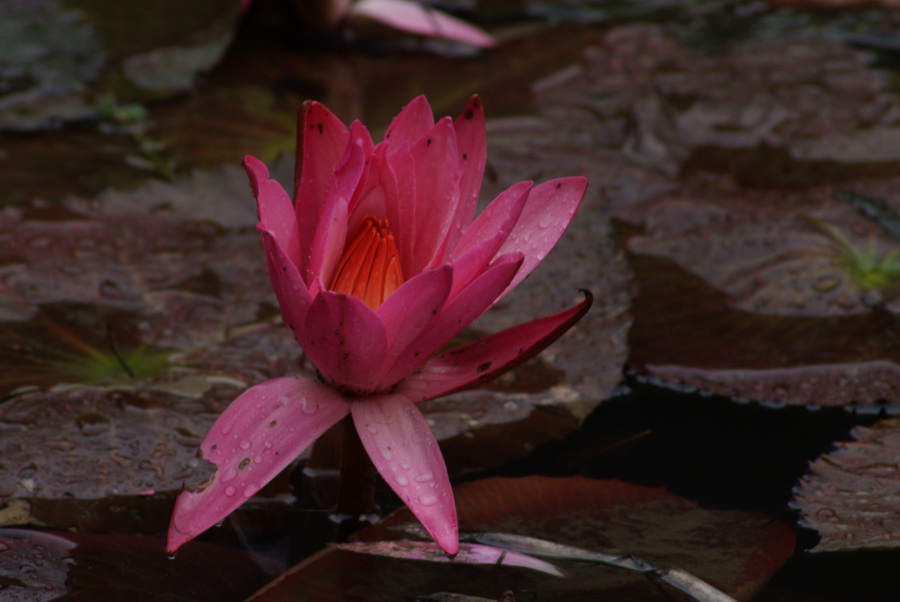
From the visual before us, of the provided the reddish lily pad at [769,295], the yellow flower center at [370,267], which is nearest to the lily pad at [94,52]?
the reddish lily pad at [769,295]

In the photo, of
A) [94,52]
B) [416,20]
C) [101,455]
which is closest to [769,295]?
[101,455]

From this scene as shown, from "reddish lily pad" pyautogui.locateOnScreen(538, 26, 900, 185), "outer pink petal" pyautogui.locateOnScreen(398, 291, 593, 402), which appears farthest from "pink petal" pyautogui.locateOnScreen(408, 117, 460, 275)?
"reddish lily pad" pyautogui.locateOnScreen(538, 26, 900, 185)

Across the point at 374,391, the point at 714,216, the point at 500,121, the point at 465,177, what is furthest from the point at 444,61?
the point at 374,391

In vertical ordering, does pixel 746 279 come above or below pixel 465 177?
below

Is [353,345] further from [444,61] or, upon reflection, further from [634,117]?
[444,61]

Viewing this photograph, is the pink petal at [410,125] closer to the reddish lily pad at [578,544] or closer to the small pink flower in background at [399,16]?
the reddish lily pad at [578,544]

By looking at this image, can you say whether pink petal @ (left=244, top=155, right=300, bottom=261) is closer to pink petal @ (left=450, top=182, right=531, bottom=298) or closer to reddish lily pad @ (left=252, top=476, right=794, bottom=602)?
pink petal @ (left=450, top=182, right=531, bottom=298)
